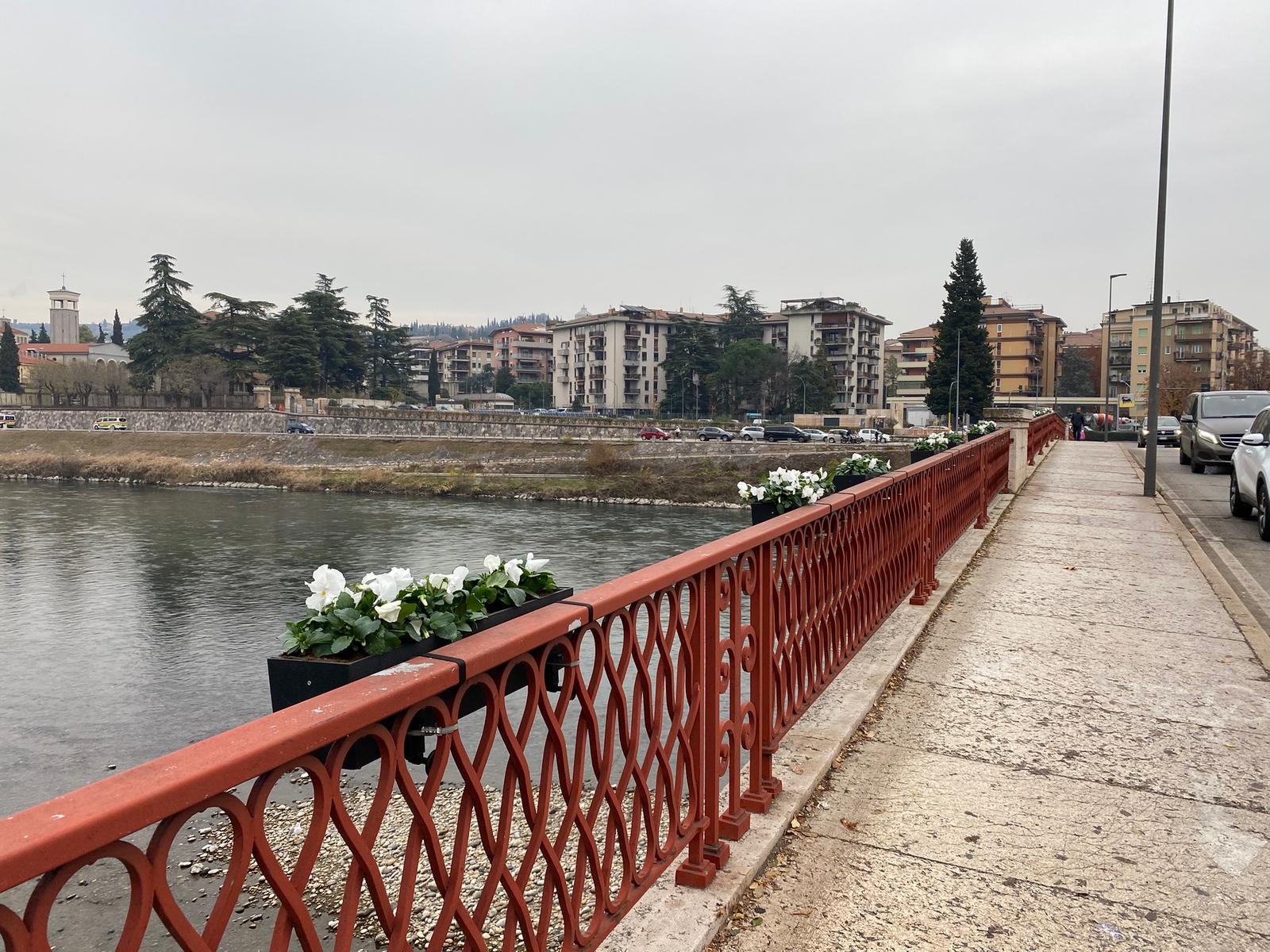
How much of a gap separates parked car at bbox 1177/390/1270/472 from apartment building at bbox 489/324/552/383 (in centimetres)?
12053

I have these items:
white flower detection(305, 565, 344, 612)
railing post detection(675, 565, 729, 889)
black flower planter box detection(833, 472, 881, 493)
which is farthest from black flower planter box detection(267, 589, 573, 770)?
black flower planter box detection(833, 472, 881, 493)

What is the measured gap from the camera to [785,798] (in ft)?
11.9

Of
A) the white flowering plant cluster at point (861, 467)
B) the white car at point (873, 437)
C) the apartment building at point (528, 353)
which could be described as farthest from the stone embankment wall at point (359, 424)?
the apartment building at point (528, 353)

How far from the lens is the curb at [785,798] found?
2.70 meters

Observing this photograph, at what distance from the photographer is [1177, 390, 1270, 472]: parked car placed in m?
19.3

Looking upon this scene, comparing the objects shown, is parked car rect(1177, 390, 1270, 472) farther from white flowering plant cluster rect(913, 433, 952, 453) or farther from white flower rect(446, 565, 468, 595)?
white flower rect(446, 565, 468, 595)

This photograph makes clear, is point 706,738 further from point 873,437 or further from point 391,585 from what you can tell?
point 873,437

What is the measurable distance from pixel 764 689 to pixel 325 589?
2.44m

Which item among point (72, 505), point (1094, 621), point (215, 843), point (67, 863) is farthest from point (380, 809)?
point (72, 505)

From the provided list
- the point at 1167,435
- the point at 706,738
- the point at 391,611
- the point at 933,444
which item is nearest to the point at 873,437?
the point at 1167,435

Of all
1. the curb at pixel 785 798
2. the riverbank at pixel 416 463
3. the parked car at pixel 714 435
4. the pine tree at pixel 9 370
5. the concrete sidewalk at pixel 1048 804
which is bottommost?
the riverbank at pixel 416 463

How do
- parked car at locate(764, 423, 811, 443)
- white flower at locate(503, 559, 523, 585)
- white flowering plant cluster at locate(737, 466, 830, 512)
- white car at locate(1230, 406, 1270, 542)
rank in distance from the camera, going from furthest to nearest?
parked car at locate(764, 423, 811, 443)
white car at locate(1230, 406, 1270, 542)
white flowering plant cluster at locate(737, 466, 830, 512)
white flower at locate(503, 559, 523, 585)

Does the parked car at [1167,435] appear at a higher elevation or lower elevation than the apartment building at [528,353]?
lower

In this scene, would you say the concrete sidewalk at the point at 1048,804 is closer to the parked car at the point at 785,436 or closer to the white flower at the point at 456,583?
the white flower at the point at 456,583
